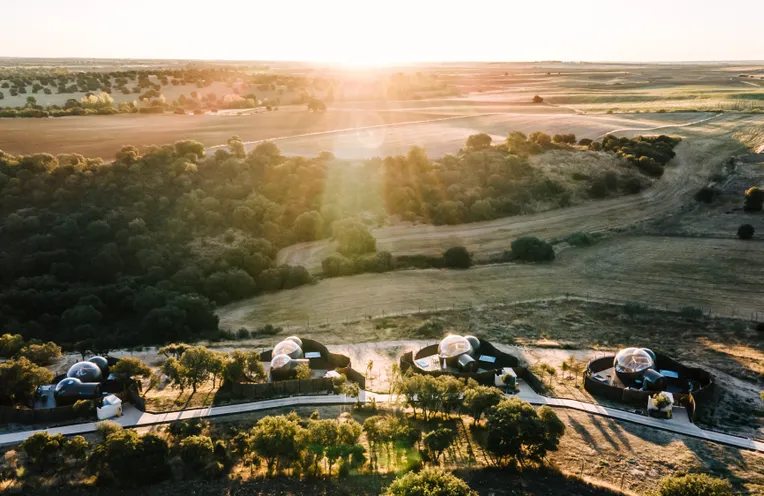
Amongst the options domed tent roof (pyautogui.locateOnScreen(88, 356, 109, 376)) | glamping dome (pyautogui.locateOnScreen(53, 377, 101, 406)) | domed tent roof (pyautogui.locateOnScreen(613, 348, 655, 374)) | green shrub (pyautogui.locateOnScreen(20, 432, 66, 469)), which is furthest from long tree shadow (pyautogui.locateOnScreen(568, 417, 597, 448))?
domed tent roof (pyautogui.locateOnScreen(88, 356, 109, 376))

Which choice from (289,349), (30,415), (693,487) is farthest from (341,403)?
(693,487)

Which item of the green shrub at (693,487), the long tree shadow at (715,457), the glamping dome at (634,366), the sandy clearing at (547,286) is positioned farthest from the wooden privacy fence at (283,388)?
the green shrub at (693,487)

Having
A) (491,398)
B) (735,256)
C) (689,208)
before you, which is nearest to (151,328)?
(491,398)

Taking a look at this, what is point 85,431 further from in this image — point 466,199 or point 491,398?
point 466,199

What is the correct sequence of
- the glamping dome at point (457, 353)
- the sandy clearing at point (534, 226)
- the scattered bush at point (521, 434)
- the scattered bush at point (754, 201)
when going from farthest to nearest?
the scattered bush at point (754, 201), the sandy clearing at point (534, 226), the glamping dome at point (457, 353), the scattered bush at point (521, 434)

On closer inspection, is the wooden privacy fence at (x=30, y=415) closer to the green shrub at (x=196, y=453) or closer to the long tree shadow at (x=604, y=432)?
the green shrub at (x=196, y=453)

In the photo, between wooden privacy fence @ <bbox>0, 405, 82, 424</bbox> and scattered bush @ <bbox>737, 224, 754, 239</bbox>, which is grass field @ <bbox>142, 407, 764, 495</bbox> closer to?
wooden privacy fence @ <bbox>0, 405, 82, 424</bbox>
